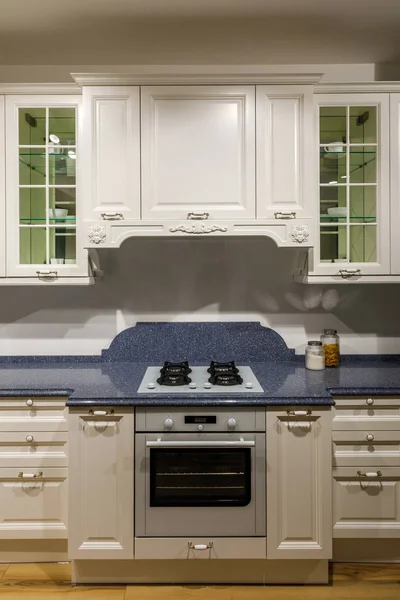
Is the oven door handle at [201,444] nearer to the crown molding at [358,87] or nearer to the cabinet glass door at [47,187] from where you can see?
the cabinet glass door at [47,187]

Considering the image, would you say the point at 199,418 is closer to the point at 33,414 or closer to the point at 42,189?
the point at 33,414

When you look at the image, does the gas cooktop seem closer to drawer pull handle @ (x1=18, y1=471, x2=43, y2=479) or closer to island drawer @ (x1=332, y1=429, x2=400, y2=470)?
island drawer @ (x1=332, y1=429, x2=400, y2=470)

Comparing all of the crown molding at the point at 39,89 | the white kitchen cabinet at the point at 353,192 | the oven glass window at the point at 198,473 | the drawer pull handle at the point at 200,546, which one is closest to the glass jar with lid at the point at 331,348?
the white kitchen cabinet at the point at 353,192

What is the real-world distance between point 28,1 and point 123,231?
1168 millimetres

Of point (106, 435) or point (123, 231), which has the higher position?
point (123, 231)

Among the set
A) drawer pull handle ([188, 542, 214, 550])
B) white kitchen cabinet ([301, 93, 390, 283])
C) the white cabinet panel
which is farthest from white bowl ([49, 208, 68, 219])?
drawer pull handle ([188, 542, 214, 550])

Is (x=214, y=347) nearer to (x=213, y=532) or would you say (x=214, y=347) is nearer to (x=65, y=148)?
(x=213, y=532)

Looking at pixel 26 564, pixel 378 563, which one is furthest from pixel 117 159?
pixel 378 563

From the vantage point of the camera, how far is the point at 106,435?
212cm

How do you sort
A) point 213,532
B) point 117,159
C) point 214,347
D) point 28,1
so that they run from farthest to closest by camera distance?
point 214,347
point 117,159
point 28,1
point 213,532

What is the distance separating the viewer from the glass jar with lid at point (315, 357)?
8.45 feet

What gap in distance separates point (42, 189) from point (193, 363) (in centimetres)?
127

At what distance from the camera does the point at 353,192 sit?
8.19ft

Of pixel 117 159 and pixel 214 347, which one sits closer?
pixel 117 159
